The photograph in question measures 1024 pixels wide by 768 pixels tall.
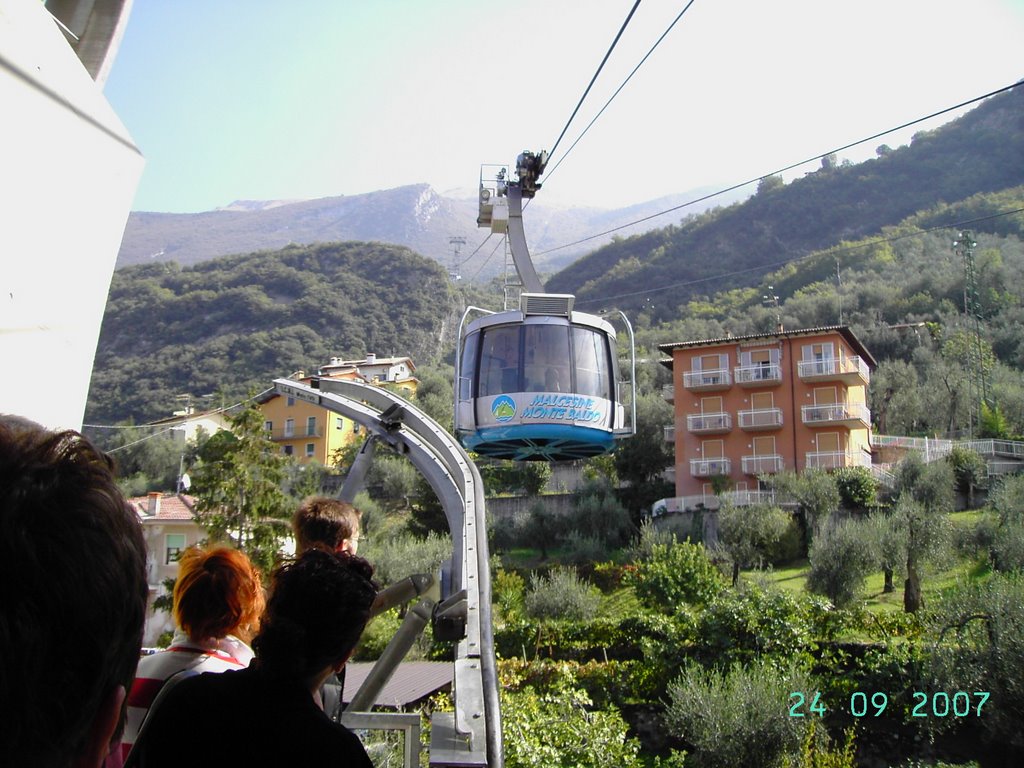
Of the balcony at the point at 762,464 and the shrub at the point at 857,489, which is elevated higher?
the balcony at the point at 762,464

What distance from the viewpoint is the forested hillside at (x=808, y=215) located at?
114688 millimetres

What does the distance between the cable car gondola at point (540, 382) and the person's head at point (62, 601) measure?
895 centimetres

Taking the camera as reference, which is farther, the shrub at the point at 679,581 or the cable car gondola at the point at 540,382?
the shrub at the point at 679,581

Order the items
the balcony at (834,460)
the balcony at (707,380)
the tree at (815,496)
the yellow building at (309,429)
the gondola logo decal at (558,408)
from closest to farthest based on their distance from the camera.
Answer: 1. the gondola logo decal at (558,408)
2. the tree at (815,496)
3. the balcony at (834,460)
4. the balcony at (707,380)
5. the yellow building at (309,429)

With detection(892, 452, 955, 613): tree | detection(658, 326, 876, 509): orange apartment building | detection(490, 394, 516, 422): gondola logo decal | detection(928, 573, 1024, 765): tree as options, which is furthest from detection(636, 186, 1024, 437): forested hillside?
detection(490, 394, 516, 422): gondola logo decal

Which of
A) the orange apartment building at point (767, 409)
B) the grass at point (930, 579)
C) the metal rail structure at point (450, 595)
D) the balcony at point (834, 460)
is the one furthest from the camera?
the orange apartment building at point (767, 409)

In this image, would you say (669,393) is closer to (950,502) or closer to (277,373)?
(950,502)

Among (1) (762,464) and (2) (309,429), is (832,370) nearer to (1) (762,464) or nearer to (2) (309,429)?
(1) (762,464)

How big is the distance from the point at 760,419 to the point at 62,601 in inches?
1661

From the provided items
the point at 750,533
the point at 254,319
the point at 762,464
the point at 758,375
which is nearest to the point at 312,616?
the point at 750,533

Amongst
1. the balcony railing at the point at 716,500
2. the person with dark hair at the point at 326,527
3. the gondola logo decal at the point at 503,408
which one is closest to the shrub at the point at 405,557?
the balcony railing at the point at 716,500

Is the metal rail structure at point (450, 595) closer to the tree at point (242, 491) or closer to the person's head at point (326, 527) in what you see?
the person's head at point (326, 527)

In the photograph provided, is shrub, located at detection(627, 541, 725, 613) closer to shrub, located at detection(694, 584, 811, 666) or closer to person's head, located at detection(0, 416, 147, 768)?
shrub, located at detection(694, 584, 811, 666)

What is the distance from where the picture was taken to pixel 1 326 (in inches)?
75.6
